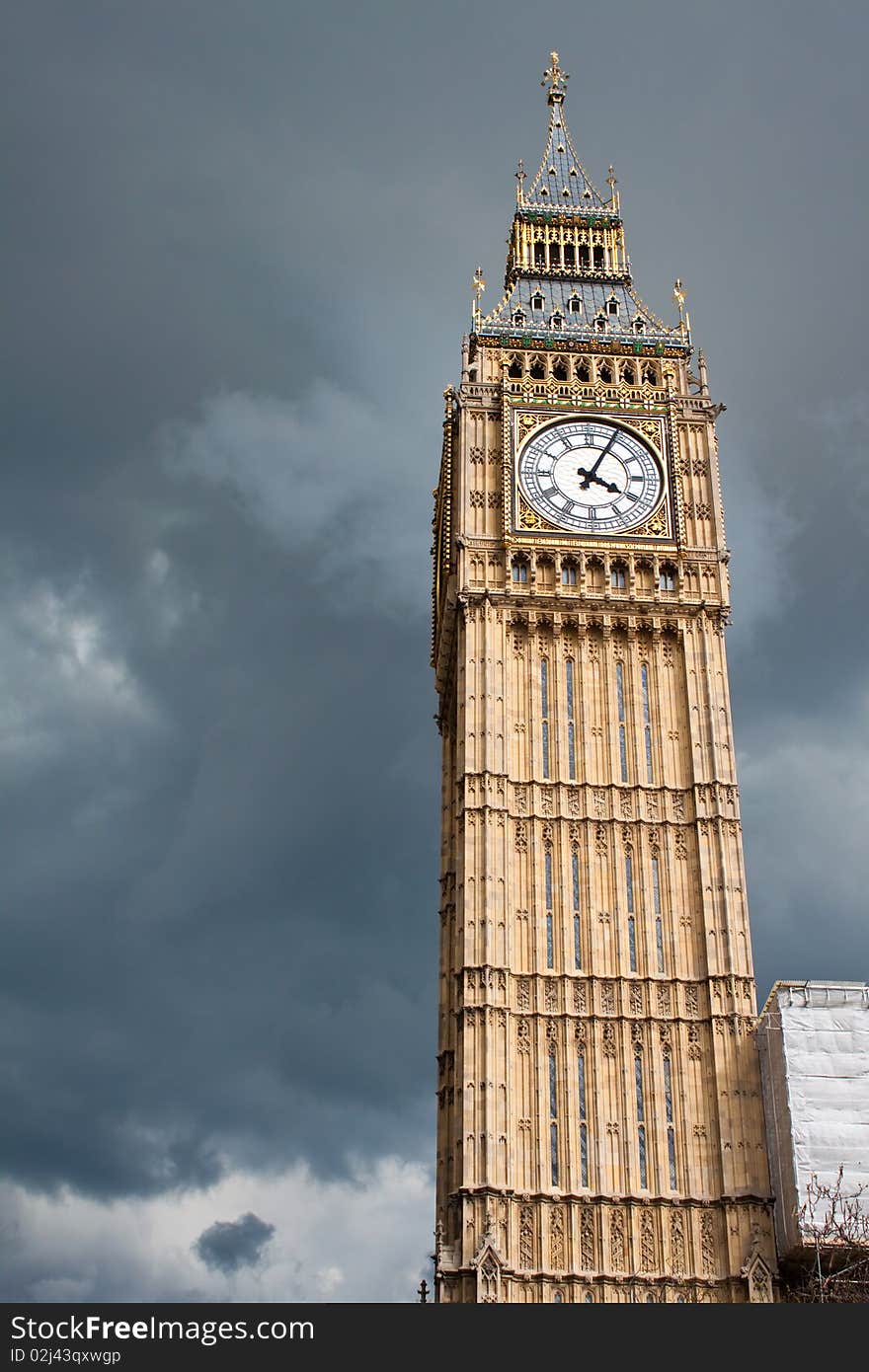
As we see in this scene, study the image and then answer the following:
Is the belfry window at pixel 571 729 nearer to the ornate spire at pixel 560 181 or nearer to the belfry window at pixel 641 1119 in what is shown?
the belfry window at pixel 641 1119

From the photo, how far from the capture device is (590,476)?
68.2 m

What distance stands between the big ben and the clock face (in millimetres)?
106

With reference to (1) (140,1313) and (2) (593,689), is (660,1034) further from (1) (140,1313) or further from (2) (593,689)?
(1) (140,1313)

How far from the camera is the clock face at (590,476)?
6725cm

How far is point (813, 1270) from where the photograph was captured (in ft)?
172

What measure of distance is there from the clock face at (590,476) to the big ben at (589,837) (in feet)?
0.35

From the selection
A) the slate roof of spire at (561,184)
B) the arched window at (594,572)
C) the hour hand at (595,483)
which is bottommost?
the arched window at (594,572)

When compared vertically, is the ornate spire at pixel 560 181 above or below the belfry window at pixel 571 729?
above

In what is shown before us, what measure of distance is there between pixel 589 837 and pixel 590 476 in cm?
1540

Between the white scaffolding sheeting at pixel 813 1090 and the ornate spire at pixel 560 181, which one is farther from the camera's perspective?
the ornate spire at pixel 560 181

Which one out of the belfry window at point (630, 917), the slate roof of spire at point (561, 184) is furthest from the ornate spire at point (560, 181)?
the belfry window at point (630, 917)

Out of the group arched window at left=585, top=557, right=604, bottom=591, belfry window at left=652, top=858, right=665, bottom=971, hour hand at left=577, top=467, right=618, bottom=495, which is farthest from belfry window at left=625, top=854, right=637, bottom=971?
hour hand at left=577, top=467, right=618, bottom=495

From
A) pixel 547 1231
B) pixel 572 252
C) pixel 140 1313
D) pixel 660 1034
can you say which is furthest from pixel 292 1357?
pixel 572 252

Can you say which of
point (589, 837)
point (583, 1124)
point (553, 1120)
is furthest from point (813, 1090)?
point (589, 837)
